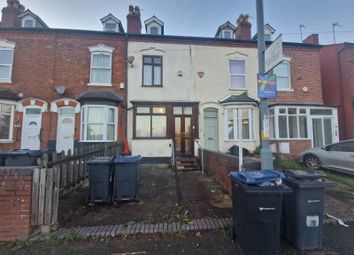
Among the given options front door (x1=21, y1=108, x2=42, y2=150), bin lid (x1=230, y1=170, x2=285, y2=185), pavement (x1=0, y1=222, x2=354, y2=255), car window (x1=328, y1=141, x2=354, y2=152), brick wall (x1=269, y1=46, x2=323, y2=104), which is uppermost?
brick wall (x1=269, y1=46, x2=323, y2=104)

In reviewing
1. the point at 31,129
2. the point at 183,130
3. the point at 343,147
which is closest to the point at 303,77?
the point at 343,147

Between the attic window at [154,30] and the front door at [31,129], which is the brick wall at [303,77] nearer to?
the attic window at [154,30]

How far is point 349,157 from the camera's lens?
312 inches

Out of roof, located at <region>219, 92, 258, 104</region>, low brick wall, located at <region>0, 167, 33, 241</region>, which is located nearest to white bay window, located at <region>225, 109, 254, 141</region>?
roof, located at <region>219, 92, 258, 104</region>

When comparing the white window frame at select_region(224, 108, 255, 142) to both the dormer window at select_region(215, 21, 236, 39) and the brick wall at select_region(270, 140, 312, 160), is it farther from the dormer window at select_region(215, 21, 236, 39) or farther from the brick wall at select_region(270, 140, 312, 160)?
the dormer window at select_region(215, 21, 236, 39)

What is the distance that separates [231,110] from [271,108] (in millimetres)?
2471

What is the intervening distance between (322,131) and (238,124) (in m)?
5.45

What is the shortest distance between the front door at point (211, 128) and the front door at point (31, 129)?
9.66 m

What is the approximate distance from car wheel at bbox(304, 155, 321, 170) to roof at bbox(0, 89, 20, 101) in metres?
15.7

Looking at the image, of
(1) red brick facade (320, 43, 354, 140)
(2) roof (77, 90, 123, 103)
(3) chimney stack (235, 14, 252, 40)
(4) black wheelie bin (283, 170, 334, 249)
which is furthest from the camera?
(3) chimney stack (235, 14, 252, 40)

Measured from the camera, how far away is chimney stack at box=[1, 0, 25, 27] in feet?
39.4

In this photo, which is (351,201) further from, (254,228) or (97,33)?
(97,33)

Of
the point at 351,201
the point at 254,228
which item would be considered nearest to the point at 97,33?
the point at 254,228

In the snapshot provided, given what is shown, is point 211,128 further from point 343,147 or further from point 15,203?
point 15,203
